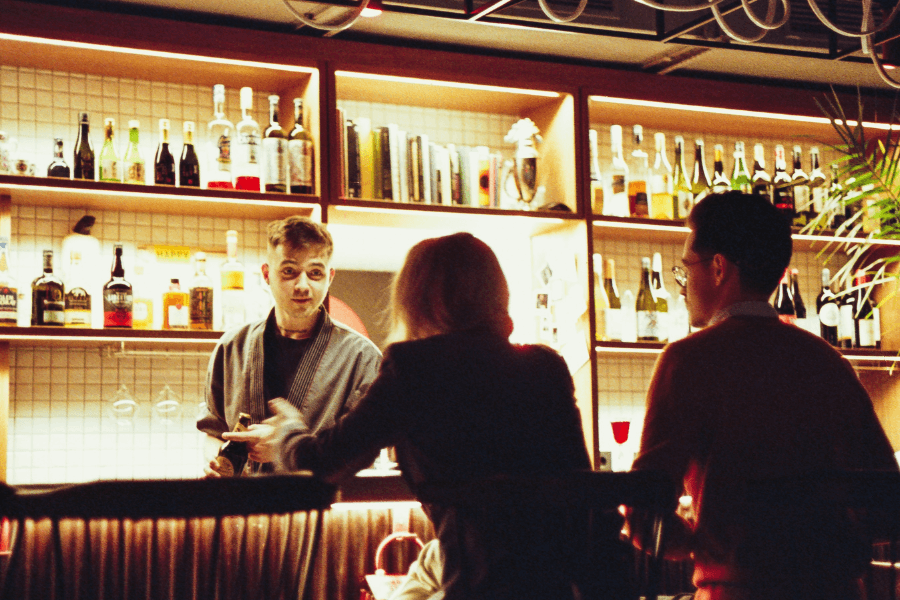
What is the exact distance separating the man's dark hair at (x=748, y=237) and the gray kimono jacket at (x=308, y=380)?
128 cm

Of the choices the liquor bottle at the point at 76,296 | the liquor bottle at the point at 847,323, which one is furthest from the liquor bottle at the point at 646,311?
the liquor bottle at the point at 76,296

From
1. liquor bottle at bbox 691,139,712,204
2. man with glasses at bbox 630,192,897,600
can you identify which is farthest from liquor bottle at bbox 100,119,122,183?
liquor bottle at bbox 691,139,712,204

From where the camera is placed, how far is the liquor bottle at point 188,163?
308 cm

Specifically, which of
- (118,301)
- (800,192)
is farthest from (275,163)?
(800,192)

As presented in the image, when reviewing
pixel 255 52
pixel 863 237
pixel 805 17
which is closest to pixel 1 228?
pixel 255 52

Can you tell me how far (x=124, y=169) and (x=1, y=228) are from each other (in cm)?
41

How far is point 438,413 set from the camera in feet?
4.09

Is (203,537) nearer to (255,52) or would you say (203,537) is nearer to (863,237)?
(255,52)

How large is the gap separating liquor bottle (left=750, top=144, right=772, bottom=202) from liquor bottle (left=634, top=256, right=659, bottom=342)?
22.1 inches

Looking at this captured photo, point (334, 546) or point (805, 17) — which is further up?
point (805, 17)

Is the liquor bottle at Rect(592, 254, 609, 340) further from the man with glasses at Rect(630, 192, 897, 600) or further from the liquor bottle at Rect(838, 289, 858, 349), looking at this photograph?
the man with glasses at Rect(630, 192, 897, 600)

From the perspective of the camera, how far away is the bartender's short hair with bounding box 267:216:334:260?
2.53 m

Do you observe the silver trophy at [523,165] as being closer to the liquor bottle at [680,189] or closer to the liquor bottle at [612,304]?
the liquor bottle at [612,304]

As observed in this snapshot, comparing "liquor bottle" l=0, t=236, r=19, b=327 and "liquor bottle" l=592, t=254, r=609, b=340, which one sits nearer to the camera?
"liquor bottle" l=0, t=236, r=19, b=327
